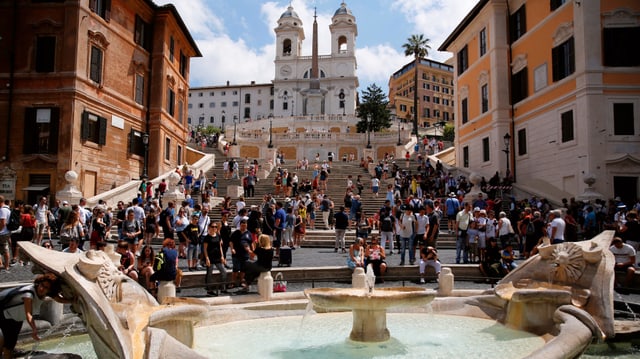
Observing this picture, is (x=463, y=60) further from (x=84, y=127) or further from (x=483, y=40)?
(x=84, y=127)

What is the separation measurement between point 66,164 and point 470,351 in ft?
71.9

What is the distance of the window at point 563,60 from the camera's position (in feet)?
72.2

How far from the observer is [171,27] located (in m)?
32.2

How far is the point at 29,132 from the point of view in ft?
77.4

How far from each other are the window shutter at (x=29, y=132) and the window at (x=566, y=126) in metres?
25.1

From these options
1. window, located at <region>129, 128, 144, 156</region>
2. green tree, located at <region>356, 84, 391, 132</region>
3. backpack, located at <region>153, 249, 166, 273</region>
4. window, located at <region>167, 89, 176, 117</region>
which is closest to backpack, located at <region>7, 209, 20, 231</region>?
backpack, located at <region>153, 249, 166, 273</region>

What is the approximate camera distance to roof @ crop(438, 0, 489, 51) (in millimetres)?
29198

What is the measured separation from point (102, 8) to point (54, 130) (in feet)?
23.7

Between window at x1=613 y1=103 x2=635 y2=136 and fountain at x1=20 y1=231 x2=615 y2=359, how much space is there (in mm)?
15538

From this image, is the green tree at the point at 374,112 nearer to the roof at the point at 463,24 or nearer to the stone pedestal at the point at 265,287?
the roof at the point at 463,24

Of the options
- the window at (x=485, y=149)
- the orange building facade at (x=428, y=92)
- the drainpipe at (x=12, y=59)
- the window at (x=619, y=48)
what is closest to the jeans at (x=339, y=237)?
the window at (x=619, y=48)

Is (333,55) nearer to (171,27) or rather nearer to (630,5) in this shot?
(171,27)

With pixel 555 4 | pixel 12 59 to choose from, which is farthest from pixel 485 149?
pixel 12 59

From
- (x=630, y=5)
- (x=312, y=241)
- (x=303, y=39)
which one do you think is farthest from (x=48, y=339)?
(x=303, y=39)
